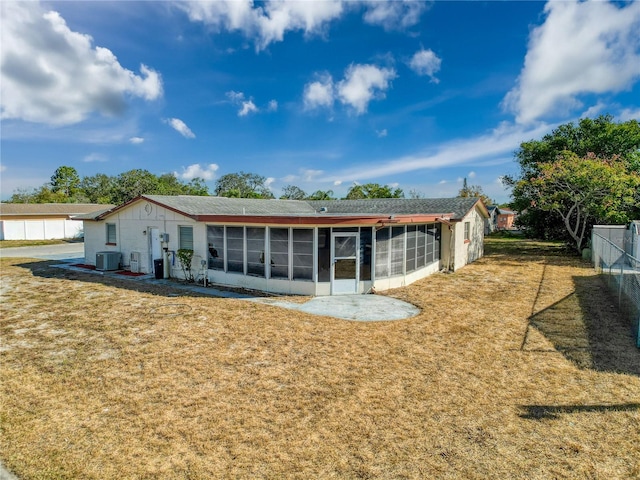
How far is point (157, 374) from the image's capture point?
5910mm

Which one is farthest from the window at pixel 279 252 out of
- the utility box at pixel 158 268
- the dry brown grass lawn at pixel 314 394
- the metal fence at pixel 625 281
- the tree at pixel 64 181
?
the tree at pixel 64 181

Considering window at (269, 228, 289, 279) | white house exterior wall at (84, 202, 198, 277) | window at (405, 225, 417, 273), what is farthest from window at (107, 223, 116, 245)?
window at (405, 225, 417, 273)

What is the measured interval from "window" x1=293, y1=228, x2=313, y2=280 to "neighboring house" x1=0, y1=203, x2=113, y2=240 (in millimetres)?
29788

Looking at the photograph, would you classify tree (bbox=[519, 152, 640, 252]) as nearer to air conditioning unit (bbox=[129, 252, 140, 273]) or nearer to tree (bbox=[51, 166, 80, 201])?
air conditioning unit (bbox=[129, 252, 140, 273])

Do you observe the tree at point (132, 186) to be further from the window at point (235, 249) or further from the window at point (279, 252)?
the window at point (279, 252)

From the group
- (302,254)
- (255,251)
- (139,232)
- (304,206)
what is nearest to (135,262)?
(139,232)

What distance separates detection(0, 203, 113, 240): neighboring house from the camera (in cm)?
3225

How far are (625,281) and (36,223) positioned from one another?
4267 cm

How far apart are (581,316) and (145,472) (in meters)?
10.3

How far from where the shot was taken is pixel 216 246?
12797 mm

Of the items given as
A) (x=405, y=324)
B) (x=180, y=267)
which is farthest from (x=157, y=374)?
(x=180, y=267)

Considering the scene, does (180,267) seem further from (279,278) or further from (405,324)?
(405,324)

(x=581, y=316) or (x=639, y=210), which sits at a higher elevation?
(x=639, y=210)

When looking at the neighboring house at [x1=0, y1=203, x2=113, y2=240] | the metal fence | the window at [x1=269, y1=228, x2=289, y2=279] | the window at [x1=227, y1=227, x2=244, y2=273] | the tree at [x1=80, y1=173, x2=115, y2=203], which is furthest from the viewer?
the tree at [x1=80, y1=173, x2=115, y2=203]
